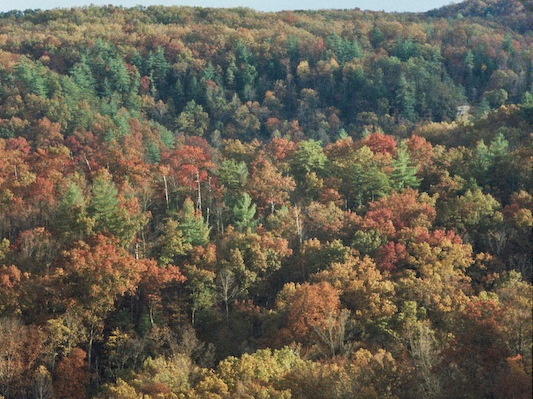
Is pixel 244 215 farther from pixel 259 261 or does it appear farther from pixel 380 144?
pixel 380 144

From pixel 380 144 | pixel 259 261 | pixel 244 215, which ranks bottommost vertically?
pixel 259 261

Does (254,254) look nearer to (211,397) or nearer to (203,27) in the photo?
(211,397)

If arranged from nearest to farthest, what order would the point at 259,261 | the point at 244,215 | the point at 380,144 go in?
the point at 259,261
the point at 244,215
the point at 380,144

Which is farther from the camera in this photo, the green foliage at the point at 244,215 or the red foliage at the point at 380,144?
→ the red foliage at the point at 380,144

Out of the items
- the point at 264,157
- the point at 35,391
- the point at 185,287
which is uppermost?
the point at 264,157

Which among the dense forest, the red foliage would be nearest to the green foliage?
the dense forest

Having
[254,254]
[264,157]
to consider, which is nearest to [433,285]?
[254,254]

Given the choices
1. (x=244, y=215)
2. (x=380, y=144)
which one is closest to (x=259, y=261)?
(x=244, y=215)

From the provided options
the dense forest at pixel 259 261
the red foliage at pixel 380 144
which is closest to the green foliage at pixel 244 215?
the dense forest at pixel 259 261

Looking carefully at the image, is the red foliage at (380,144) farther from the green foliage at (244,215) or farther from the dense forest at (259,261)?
the green foliage at (244,215)

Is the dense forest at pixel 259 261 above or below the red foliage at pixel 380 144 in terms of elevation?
below

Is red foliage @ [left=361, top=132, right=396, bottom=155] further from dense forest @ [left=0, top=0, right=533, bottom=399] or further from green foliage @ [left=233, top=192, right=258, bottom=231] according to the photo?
green foliage @ [left=233, top=192, right=258, bottom=231]
